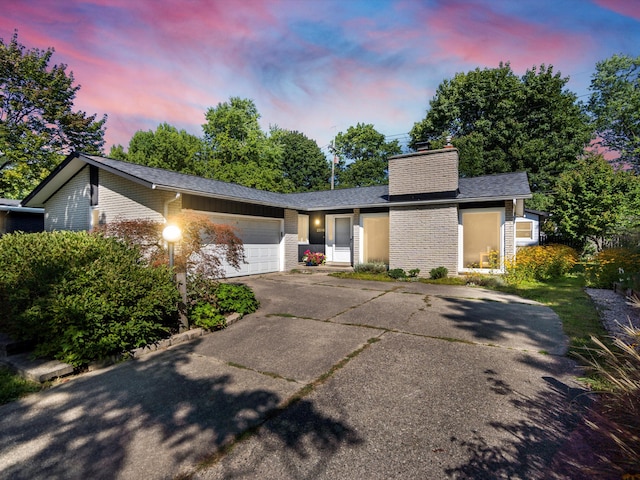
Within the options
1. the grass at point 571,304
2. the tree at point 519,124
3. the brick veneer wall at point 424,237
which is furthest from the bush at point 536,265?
the tree at point 519,124

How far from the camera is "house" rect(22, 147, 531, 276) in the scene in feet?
34.9

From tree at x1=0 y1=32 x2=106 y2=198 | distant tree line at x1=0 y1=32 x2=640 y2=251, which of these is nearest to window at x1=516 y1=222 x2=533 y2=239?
distant tree line at x1=0 y1=32 x2=640 y2=251

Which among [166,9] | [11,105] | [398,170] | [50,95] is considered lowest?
[398,170]

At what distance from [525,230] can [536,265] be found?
369 inches

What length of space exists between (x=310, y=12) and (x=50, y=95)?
992 inches

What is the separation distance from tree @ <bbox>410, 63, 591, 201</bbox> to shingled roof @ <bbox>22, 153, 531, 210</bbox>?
1378 cm

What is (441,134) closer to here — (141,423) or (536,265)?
(536,265)

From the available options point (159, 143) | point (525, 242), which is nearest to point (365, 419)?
point (525, 242)

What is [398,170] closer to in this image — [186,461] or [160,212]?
[160,212]

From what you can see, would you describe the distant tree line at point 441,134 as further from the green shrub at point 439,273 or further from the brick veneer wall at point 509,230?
the green shrub at point 439,273

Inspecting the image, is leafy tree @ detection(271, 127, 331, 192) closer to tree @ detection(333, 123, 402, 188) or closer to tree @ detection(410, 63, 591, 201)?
tree @ detection(333, 123, 402, 188)

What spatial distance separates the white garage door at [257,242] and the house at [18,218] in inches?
473

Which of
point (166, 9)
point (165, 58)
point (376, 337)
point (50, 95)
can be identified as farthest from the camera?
point (50, 95)

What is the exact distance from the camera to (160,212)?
32.6ft
